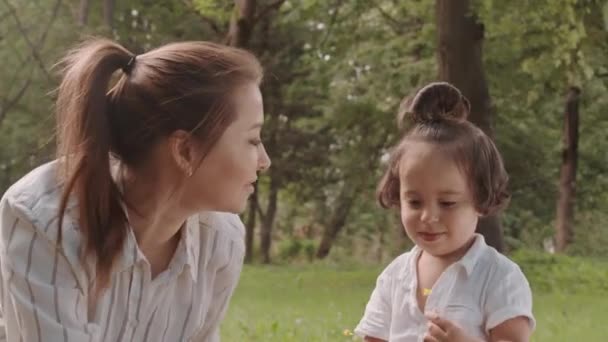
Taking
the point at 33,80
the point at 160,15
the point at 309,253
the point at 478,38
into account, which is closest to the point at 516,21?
the point at 478,38

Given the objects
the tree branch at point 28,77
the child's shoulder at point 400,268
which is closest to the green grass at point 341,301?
the child's shoulder at point 400,268

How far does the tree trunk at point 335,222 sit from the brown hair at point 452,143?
704 inches

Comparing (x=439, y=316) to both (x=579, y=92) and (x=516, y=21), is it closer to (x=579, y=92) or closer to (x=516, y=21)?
(x=516, y=21)

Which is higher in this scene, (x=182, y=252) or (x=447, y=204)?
(x=447, y=204)

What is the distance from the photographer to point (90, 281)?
2652mm

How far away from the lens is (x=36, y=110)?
16750mm

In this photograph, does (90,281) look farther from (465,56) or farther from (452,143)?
(465,56)

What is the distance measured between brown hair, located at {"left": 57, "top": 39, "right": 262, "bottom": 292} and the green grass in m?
2.96

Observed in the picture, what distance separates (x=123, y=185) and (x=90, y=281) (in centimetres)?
25

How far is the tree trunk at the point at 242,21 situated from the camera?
1167 centimetres

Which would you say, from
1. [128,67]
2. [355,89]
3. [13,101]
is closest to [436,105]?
[128,67]

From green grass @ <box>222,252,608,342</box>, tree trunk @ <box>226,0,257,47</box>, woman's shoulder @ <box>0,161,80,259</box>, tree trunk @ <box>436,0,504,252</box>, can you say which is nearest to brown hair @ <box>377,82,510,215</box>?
woman's shoulder @ <box>0,161,80,259</box>

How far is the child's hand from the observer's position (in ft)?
8.80

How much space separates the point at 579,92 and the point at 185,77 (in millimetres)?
13899
